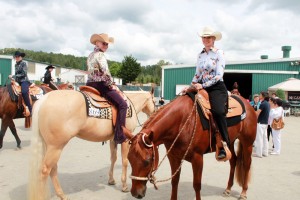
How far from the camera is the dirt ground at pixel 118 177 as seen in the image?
5051 millimetres

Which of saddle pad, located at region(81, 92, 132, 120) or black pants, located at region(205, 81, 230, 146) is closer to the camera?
black pants, located at region(205, 81, 230, 146)

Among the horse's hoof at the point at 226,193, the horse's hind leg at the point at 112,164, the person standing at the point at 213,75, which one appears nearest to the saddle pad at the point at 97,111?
the horse's hind leg at the point at 112,164

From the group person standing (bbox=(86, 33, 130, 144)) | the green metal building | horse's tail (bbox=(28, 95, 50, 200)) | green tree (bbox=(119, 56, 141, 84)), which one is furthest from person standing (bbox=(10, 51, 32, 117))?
green tree (bbox=(119, 56, 141, 84))

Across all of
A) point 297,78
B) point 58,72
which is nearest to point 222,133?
point 297,78

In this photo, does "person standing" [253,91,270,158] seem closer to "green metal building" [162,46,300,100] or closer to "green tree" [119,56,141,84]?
"green metal building" [162,46,300,100]

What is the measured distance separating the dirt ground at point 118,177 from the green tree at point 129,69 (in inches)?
2024

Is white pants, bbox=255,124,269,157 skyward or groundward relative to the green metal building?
groundward

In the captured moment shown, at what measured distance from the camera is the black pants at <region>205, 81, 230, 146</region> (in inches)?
163

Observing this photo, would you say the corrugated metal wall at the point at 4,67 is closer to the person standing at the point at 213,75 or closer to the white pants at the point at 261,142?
the white pants at the point at 261,142

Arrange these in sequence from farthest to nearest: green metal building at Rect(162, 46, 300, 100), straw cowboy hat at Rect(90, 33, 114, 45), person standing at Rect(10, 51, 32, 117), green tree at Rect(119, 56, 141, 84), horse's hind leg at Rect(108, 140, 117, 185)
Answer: green tree at Rect(119, 56, 141, 84) → green metal building at Rect(162, 46, 300, 100) → person standing at Rect(10, 51, 32, 117) → horse's hind leg at Rect(108, 140, 117, 185) → straw cowboy hat at Rect(90, 33, 114, 45)

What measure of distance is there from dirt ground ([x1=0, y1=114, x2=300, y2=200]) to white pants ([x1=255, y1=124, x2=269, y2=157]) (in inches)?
9.3

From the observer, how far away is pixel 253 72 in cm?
2617

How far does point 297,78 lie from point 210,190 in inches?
989

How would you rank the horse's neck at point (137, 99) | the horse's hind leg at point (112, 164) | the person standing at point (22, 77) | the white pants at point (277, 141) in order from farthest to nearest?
the white pants at point (277, 141), the person standing at point (22, 77), the horse's neck at point (137, 99), the horse's hind leg at point (112, 164)
